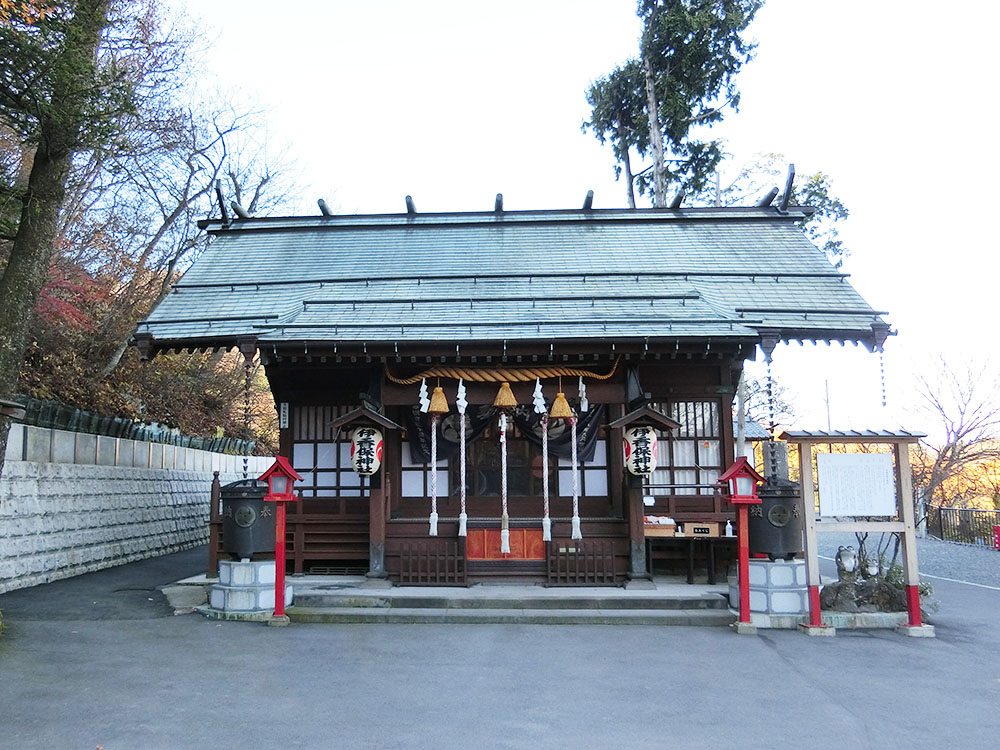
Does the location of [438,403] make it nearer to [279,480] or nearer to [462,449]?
[462,449]

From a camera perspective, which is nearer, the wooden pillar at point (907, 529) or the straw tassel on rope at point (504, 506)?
the wooden pillar at point (907, 529)

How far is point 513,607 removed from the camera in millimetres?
9258

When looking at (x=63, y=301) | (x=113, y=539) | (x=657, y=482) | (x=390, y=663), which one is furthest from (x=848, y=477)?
(x=63, y=301)

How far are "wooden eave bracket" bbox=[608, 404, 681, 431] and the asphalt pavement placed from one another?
271cm

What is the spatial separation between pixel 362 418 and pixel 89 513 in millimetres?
6263

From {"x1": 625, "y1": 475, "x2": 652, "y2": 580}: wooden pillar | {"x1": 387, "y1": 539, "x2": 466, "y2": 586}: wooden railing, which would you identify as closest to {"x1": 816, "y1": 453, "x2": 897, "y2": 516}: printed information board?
{"x1": 625, "y1": 475, "x2": 652, "y2": 580}: wooden pillar

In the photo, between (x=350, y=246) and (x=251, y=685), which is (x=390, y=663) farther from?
(x=350, y=246)

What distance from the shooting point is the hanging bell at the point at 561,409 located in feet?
33.8

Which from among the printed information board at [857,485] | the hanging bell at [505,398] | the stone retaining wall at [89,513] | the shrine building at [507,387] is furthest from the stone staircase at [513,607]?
the stone retaining wall at [89,513]

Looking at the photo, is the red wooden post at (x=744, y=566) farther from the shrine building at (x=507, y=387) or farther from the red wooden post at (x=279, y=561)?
A: the red wooden post at (x=279, y=561)

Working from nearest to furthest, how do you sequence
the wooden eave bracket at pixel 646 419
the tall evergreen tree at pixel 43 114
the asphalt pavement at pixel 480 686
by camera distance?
the asphalt pavement at pixel 480 686 < the tall evergreen tree at pixel 43 114 < the wooden eave bracket at pixel 646 419

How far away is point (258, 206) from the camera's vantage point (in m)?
25.9

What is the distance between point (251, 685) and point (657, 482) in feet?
23.5

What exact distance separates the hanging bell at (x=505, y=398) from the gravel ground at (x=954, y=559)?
936cm
